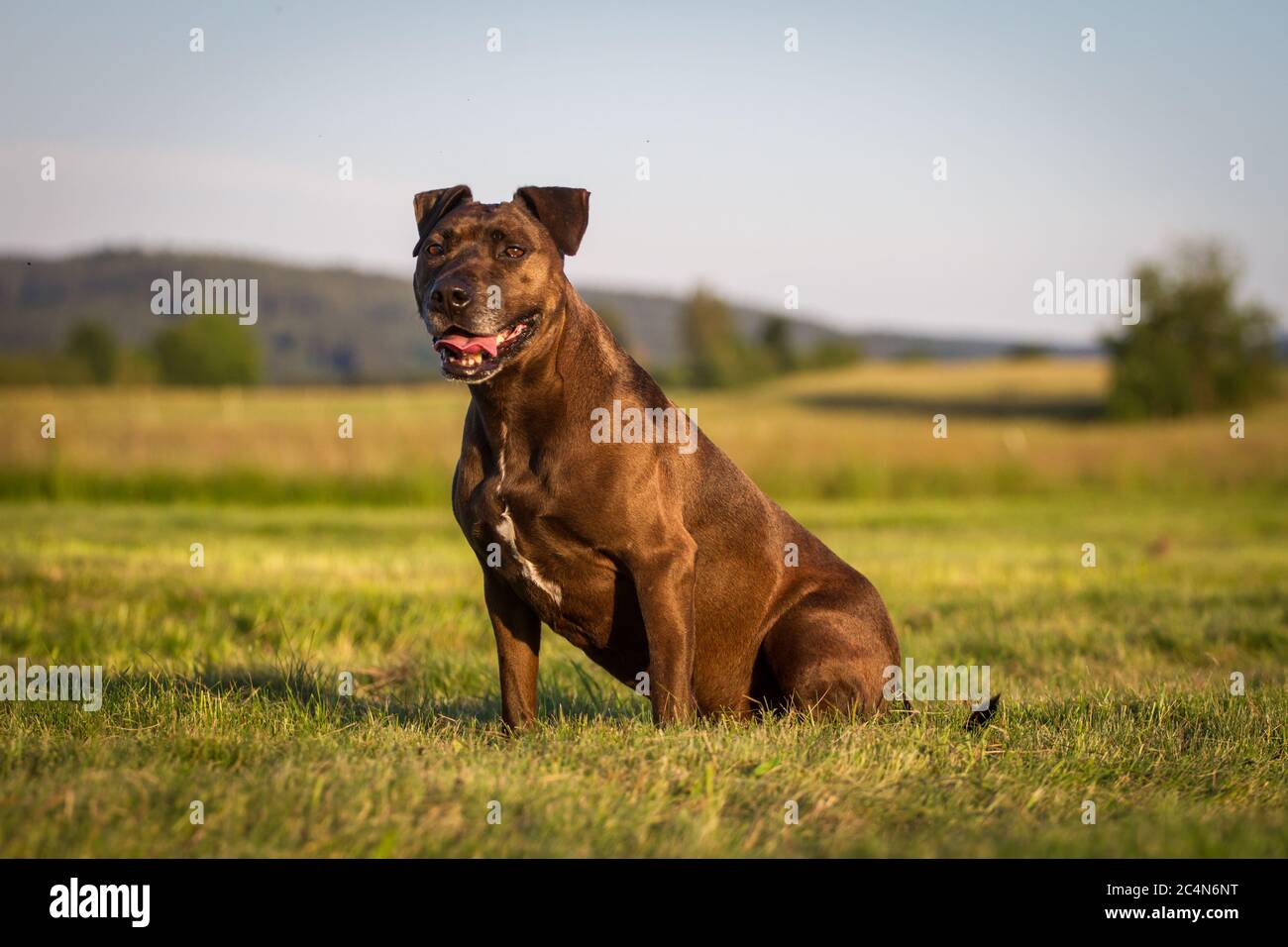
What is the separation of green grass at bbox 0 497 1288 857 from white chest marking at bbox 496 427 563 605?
560 mm

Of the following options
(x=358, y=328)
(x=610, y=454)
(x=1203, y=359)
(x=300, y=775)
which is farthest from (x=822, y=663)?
(x=358, y=328)

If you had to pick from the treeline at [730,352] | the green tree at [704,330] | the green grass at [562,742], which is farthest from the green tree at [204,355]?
the green grass at [562,742]

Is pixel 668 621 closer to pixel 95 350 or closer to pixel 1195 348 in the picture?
pixel 1195 348

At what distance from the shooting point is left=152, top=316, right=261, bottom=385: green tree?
104188mm

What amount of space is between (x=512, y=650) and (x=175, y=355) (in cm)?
10829

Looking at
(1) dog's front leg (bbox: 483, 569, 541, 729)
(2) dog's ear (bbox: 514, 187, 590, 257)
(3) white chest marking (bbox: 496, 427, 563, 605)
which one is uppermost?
(2) dog's ear (bbox: 514, 187, 590, 257)

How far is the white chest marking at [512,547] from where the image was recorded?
492cm

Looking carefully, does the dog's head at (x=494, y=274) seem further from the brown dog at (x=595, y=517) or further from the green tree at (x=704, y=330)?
the green tree at (x=704, y=330)

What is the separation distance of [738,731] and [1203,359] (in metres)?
62.0

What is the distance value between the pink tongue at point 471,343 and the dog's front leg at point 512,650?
981mm

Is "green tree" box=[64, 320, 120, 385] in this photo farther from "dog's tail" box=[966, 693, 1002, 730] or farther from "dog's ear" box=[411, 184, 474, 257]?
"dog's tail" box=[966, 693, 1002, 730]

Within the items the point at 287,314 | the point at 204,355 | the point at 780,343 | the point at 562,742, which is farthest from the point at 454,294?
the point at 287,314

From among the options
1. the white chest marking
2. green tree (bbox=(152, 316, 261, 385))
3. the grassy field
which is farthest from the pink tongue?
green tree (bbox=(152, 316, 261, 385))
